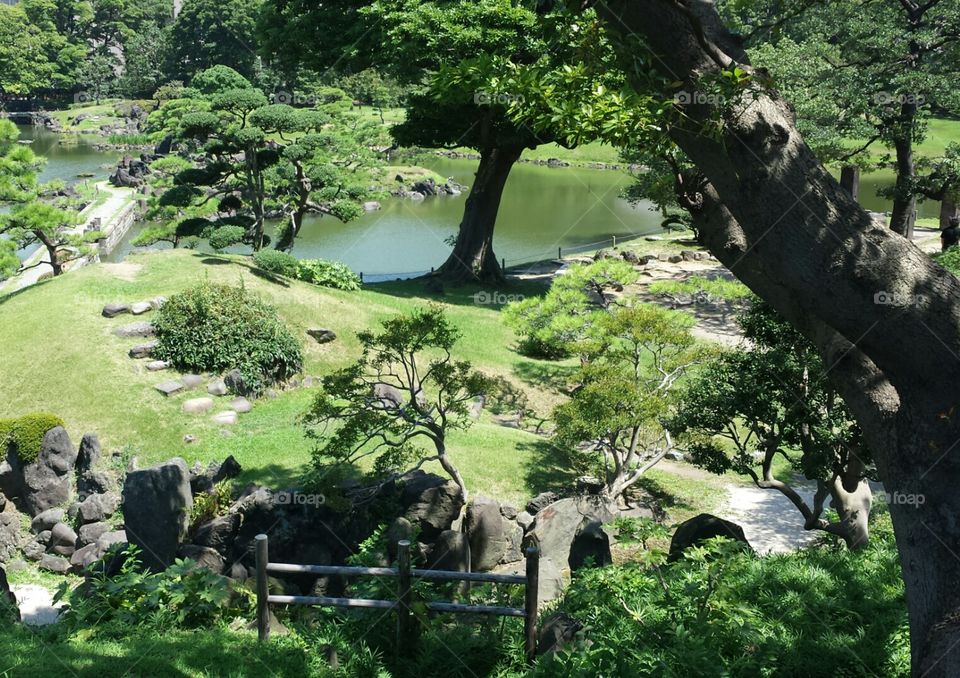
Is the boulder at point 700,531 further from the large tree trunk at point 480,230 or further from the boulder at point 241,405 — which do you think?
the large tree trunk at point 480,230

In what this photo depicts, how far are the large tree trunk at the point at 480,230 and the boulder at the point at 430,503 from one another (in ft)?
43.0

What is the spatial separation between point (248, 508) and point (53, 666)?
14.3 ft

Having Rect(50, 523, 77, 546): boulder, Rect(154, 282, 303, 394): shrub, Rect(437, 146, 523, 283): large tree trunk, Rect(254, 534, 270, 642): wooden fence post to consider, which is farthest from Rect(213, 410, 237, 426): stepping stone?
Rect(437, 146, 523, 283): large tree trunk

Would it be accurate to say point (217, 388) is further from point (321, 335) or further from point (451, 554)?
point (451, 554)

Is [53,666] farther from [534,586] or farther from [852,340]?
[852,340]

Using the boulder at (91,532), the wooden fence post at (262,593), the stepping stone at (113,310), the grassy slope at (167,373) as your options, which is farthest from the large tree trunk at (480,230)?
the wooden fence post at (262,593)

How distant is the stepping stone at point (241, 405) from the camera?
1382 cm

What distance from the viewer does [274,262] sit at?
17766 millimetres

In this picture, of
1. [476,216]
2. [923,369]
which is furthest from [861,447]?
[476,216]

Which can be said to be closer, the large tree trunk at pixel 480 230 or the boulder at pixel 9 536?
the boulder at pixel 9 536

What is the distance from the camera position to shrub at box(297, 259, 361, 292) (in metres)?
19.3

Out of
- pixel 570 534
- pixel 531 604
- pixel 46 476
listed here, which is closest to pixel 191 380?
pixel 46 476

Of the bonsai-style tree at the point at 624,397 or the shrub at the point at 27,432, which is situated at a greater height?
the bonsai-style tree at the point at 624,397

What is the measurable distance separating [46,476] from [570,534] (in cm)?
715
